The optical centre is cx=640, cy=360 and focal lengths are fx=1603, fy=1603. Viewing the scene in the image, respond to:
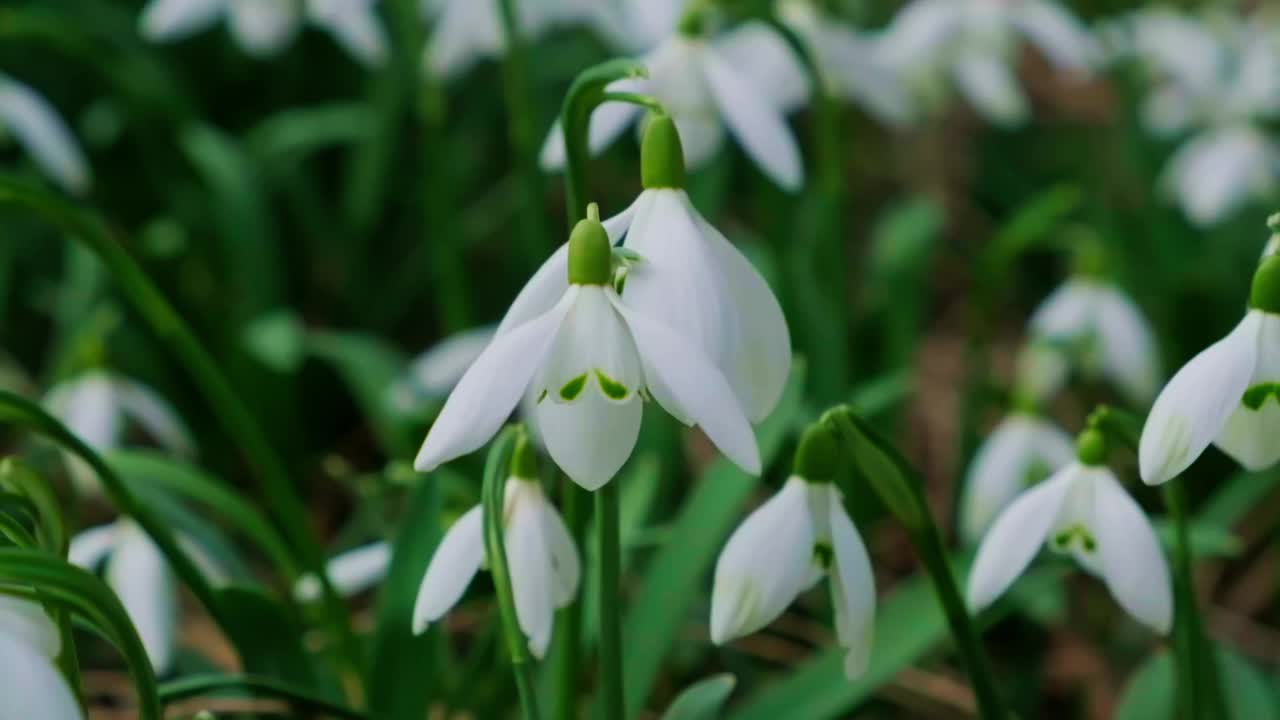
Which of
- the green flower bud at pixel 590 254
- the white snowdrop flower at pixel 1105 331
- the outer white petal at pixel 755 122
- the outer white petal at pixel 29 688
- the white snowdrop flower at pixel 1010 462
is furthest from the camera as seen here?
the white snowdrop flower at pixel 1105 331

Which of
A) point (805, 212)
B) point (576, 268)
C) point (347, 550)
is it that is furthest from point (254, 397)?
point (576, 268)

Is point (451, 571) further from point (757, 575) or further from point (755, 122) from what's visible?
point (755, 122)

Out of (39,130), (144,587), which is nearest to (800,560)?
(144,587)

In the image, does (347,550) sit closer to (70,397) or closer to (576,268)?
(70,397)

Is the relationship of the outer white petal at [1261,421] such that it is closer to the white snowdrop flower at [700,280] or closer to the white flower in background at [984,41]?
the white snowdrop flower at [700,280]

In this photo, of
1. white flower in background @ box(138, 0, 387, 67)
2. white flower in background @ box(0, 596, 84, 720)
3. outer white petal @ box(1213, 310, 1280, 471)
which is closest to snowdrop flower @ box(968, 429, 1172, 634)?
outer white petal @ box(1213, 310, 1280, 471)

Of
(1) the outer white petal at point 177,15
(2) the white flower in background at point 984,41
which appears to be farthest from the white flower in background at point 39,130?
(2) the white flower in background at point 984,41
